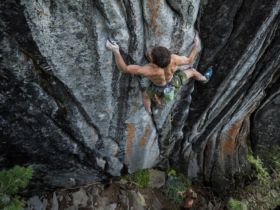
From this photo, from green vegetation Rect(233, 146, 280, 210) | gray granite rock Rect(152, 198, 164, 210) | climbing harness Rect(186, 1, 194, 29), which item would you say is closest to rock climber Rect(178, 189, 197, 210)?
gray granite rock Rect(152, 198, 164, 210)

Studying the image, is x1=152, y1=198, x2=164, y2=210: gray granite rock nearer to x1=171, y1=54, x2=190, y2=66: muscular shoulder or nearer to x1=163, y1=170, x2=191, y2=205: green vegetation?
x1=163, y1=170, x2=191, y2=205: green vegetation

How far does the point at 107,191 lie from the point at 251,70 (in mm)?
5956

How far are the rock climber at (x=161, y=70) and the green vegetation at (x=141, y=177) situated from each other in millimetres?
Answer: 3322

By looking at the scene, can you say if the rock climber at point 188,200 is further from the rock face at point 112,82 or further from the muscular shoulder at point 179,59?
the muscular shoulder at point 179,59

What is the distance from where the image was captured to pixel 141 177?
767 centimetres

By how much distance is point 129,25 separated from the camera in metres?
3.84

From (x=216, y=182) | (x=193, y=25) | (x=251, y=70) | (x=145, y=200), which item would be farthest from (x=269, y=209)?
(x=193, y=25)

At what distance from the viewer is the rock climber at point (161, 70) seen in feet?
12.7

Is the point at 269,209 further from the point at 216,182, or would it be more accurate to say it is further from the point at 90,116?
the point at 90,116

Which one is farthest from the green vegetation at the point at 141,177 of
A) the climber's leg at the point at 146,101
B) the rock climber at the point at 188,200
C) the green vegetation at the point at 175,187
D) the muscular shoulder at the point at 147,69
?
the muscular shoulder at the point at 147,69

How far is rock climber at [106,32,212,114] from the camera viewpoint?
3879 mm

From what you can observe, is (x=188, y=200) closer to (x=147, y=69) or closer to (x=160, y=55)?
(x=147, y=69)

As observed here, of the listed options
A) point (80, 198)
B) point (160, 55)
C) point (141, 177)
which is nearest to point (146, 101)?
point (160, 55)

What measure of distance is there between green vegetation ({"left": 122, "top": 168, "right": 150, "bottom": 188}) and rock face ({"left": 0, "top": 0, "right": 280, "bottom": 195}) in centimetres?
40
